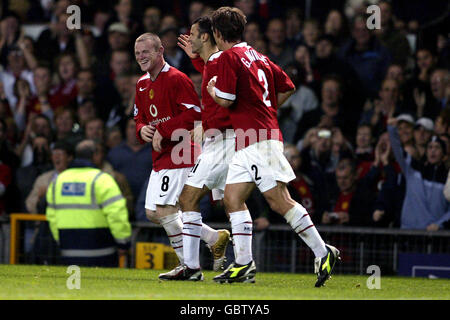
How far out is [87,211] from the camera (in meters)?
9.86

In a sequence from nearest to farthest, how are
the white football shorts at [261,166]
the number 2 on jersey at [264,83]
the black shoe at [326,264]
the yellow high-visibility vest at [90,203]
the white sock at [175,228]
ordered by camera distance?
the black shoe at [326,264], the white football shorts at [261,166], the number 2 on jersey at [264,83], the white sock at [175,228], the yellow high-visibility vest at [90,203]

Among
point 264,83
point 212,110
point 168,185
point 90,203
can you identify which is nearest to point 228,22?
point 264,83

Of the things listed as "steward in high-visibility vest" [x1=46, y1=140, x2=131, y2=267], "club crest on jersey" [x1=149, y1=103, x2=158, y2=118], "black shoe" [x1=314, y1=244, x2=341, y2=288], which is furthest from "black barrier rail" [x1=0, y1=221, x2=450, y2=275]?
"black shoe" [x1=314, y1=244, x2=341, y2=288]

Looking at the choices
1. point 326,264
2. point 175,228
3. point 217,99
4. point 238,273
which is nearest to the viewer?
point 326,264

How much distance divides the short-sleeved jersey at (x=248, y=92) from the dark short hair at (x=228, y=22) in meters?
0.11

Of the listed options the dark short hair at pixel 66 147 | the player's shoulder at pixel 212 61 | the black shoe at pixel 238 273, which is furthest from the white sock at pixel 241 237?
the dark short hair at pixel 66 147

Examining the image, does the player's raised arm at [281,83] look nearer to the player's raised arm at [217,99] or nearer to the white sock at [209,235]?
the player's raised arm at [217,99]

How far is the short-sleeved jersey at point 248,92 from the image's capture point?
7344 millimetres

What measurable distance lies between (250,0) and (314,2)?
1104 mm

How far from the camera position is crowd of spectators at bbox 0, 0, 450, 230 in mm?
10969

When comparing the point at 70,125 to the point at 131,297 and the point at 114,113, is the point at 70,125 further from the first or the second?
the point at 131,297

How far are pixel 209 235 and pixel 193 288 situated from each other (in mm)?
1576

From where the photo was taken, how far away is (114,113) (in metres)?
13.7

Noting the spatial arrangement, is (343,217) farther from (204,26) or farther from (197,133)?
(204,26)
